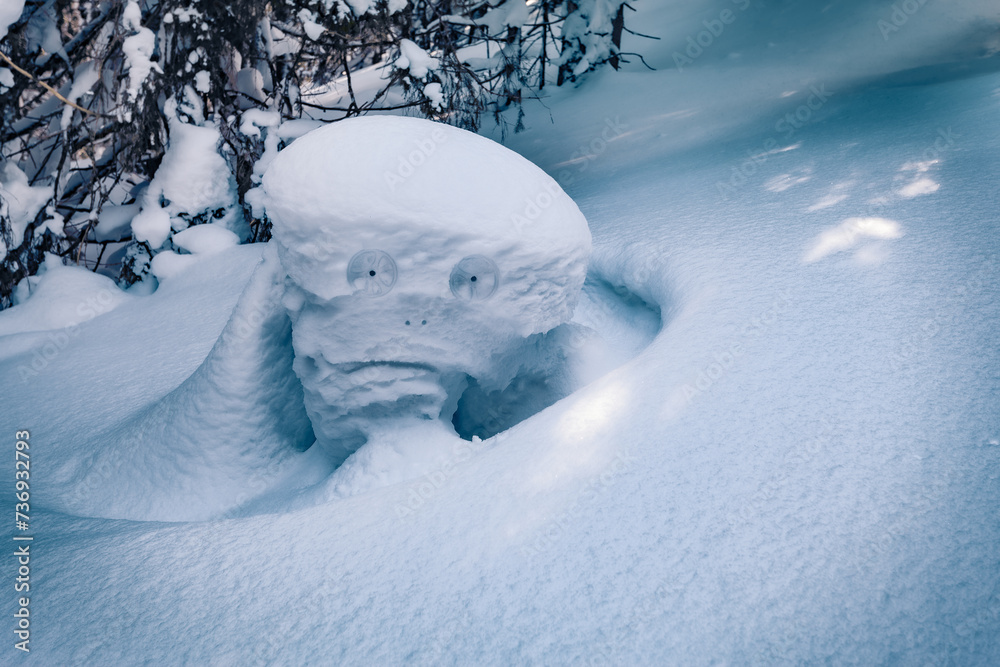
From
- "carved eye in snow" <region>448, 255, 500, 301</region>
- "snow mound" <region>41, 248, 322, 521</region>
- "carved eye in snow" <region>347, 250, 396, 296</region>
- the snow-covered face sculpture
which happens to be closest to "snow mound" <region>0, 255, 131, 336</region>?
"snow mound" <region>41, 248, 322, 521</region>

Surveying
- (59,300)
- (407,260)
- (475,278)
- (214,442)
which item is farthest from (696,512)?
(59,300)

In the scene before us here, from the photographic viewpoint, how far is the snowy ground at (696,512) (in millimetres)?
1200

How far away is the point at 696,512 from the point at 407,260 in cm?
120

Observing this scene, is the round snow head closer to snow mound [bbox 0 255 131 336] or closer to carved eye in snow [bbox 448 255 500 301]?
carved eye in snow [bbox 448 255 500 301]

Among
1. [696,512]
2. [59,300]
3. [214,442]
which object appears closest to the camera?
[696,512]

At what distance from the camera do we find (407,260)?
198cm

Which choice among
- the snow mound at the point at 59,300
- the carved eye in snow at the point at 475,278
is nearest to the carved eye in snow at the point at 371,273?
the carved eye in snow at the point at 475,278

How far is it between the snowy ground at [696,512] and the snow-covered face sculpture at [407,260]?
1.28 ft

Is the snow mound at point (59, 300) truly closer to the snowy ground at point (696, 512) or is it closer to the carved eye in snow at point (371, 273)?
the snowy ground at point (696, 512)

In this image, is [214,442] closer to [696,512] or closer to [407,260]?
[407,260]

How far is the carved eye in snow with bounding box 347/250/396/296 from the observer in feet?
6.43

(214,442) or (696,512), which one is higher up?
(696,512)

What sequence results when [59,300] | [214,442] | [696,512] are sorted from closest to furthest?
[696,512] → [214,442] → [59,300]

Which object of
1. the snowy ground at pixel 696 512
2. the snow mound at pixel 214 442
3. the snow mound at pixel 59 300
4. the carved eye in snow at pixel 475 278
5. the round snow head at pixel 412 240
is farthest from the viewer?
the snow mound at pixel 59 300
